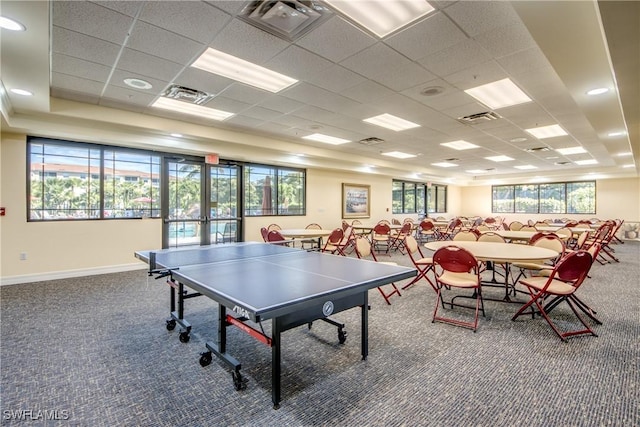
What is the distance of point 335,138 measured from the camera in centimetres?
693

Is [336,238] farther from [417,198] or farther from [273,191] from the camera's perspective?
[417,198]

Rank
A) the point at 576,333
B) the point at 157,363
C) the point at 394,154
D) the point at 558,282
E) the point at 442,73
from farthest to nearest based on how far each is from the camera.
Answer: the point at 394,154 < the point at 442,73 < the point at 558,282 < the point at 576,333 < the point at 157,363

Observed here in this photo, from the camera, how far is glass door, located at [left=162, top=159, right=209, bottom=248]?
20.9 feet

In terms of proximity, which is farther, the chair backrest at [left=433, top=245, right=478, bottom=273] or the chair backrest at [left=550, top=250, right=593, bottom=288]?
the chair backrest at [left=433, top=245, right=478, bottom=273]

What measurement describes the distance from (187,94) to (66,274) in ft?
12.6

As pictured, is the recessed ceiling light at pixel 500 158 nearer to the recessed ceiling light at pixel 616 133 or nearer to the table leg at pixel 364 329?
the recessed ceiling light at pixel 616 133

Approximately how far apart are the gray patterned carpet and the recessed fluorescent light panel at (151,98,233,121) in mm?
3032

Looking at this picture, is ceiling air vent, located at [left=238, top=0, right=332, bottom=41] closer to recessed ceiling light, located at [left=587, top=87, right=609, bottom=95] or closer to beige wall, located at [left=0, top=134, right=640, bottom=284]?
recessed ceiling light, located at [left=587, top=87, right=609, bottom=95]

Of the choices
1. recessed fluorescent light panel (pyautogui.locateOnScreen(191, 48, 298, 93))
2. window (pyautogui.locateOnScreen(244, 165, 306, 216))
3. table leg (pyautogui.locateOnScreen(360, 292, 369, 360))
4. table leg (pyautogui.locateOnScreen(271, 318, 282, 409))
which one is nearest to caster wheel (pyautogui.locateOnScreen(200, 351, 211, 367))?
table leg (pyautogui.locateOnScreen(271, 318, 282, 409))

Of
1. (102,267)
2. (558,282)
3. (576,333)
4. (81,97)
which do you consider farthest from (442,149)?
(102,267)

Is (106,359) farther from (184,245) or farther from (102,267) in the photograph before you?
(184,245)

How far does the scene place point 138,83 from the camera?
3.89 m

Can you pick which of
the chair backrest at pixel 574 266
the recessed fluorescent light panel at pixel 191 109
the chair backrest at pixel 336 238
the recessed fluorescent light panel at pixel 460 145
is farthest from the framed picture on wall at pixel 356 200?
the chair backrest at pixel 574 266

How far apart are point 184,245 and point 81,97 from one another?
3.30 meters
